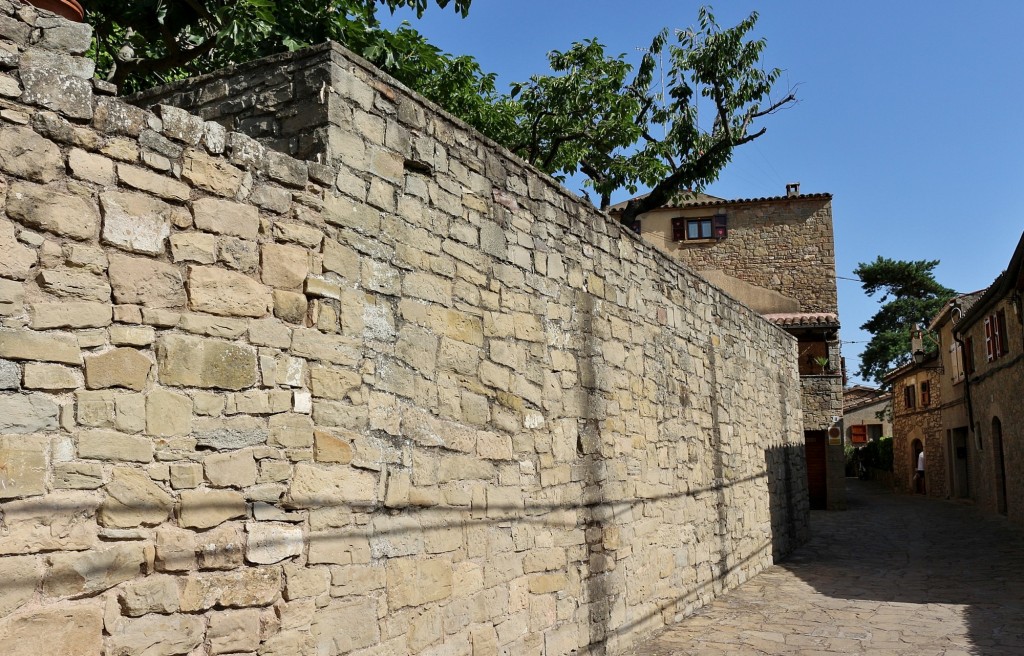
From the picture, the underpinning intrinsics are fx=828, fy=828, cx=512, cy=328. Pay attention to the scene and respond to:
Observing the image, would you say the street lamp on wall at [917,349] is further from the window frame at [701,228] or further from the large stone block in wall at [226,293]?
the large stone block in wall at [226,293]

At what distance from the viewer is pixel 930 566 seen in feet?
34.1

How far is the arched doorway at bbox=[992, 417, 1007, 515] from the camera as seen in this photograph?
53.8 feet

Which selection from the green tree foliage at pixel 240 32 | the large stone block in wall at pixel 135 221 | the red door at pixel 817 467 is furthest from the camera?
the red door at pixel 817 467

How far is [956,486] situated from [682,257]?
29.7 feet

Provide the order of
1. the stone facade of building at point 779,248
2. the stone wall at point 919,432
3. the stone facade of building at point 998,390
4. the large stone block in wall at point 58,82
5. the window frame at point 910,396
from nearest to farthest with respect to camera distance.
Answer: the large stone block in wall at point 58,82 < the stone facade of building at point 998,390 < the stone facade of building at point 779,248 < the stone wall at point 919,432 < the window frame at point 910,396

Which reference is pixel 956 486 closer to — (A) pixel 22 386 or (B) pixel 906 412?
(B) pixel 906 412

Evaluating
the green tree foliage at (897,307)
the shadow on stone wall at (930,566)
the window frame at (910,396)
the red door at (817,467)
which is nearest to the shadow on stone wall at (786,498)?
the shadow on stone wall at (930,566)

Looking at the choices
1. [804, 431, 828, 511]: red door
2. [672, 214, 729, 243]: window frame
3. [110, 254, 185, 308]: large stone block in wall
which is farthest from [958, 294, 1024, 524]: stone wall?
[110, 254, 185, 308]: large stone block in wall

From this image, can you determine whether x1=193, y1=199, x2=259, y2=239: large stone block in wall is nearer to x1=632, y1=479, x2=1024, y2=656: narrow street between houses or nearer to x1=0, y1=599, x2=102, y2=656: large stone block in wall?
x1=0, y1=599, x2=102, y2=656: large stone block in wall

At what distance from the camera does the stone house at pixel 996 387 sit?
14.3 metres

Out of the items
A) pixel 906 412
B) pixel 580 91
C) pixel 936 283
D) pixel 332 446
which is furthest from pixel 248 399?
pixel 936 283

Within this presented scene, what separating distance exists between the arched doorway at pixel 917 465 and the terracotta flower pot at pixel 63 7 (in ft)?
83.0

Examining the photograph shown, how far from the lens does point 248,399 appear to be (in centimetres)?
329

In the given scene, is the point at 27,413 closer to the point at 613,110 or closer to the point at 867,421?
the point at 613,110
